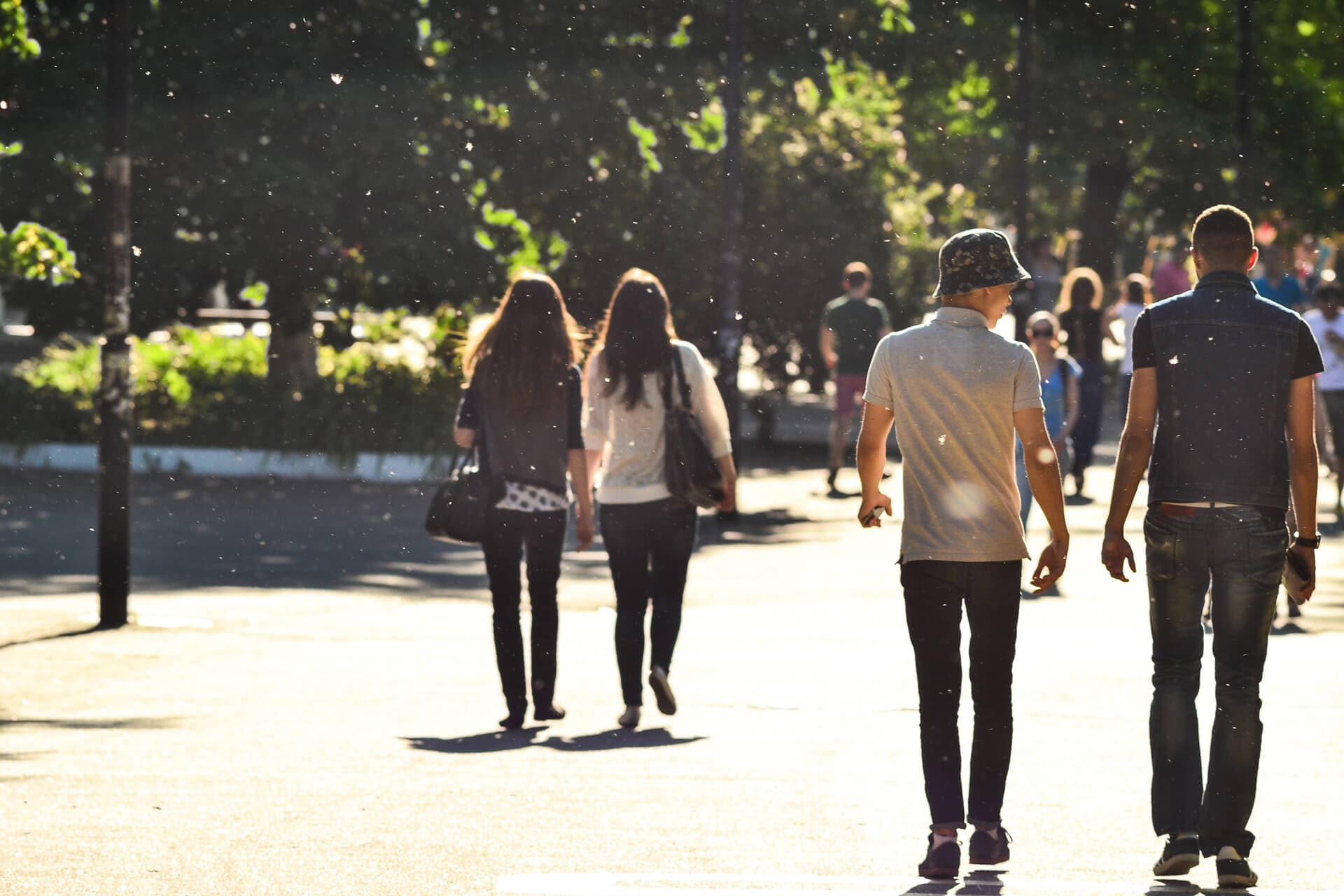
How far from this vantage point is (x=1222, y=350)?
6164 mm

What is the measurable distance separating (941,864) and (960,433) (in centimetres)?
114

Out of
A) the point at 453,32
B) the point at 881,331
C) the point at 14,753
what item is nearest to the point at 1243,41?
the point at 881,331

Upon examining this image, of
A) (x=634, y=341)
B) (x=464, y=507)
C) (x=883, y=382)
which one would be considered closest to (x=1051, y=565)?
(x=883, y=382)

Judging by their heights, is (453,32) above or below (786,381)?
above

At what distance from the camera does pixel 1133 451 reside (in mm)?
6230

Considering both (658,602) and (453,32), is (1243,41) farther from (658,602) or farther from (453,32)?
(658,602)

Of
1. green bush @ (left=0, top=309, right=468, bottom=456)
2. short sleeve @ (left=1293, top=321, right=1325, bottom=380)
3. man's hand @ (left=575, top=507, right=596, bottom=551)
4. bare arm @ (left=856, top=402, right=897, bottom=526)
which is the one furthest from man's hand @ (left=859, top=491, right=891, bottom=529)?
green bush @ (left=0, top=309, right=468, bottom=456)

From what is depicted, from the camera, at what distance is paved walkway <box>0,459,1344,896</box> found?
21.1ft

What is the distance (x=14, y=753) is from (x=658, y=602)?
99.1 inches

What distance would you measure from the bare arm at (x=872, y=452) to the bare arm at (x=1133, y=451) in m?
0.60

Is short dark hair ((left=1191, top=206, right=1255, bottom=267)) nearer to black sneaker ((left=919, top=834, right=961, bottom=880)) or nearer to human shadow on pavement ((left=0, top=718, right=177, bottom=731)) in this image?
black sneaker ((left=919, top=834, right=961, bottom=880))

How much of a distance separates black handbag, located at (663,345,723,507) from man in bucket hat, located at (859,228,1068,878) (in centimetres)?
258

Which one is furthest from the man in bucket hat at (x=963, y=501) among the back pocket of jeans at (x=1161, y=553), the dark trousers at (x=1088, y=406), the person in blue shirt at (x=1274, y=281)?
the dark trousers at (x=1088, y=406)

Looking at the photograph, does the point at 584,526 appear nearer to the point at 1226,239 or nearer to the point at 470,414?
the point at 470,414
